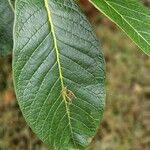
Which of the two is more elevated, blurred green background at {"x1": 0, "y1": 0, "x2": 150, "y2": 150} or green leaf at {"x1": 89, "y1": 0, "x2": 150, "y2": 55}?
green leaf at {"x1": 89, "y1": 0, "x2": 150, "y2": 55}

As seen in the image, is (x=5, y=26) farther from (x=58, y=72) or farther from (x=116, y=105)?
(x=116, y=105)

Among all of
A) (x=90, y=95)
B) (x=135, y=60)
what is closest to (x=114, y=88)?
(x=135, y=60)

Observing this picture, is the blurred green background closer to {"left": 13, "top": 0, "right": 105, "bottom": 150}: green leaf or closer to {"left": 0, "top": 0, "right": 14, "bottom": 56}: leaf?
{"left": 0, "top": 0, "right": 14, "bottom": 56}: leaf

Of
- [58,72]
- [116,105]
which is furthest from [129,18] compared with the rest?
[116,105]

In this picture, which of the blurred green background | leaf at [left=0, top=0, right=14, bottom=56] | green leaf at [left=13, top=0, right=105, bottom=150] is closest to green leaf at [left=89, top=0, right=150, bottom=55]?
green leaf at [left=13, top=0, right=105, bottom=150]

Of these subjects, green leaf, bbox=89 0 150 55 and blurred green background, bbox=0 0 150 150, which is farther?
blurred green background, bbox=0 0 150 150

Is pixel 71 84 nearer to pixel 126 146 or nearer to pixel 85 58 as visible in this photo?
pixel 85 58
